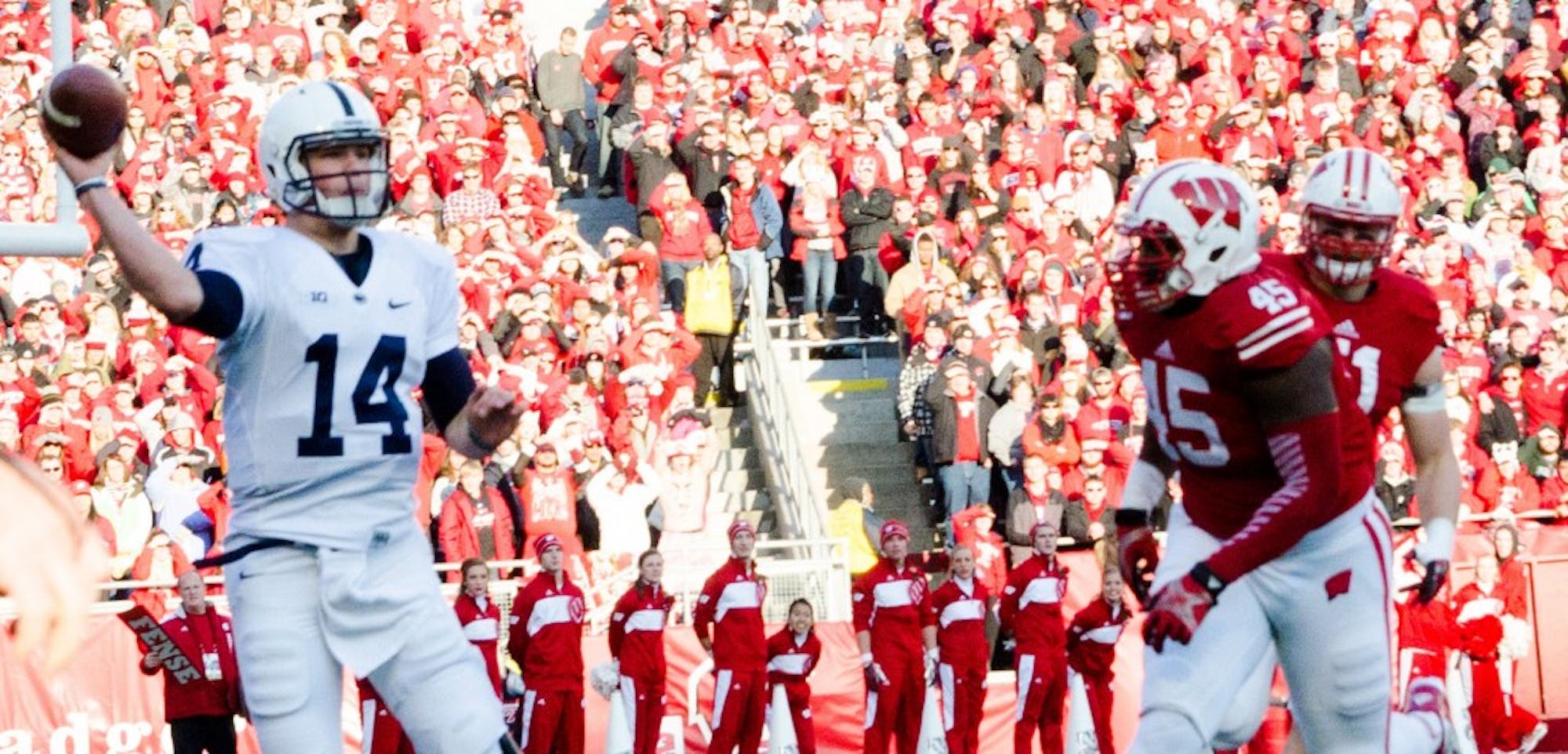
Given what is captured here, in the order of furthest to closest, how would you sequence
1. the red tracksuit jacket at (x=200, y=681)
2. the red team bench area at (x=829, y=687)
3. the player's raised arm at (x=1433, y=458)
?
the red team bench area at (x=829, y=687) → the red tracksuit jacket at (x=200, y=681) → the player's raised arm at (x=1433, y=458)

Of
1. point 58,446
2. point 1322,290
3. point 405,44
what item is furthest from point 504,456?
point 1322,290

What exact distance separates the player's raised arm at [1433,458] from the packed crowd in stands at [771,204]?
8.13 meters

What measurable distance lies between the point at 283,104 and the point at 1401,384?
3203 mm

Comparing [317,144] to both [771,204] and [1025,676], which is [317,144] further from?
[771,204]

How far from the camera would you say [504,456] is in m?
15.0

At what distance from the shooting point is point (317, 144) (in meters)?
5.55

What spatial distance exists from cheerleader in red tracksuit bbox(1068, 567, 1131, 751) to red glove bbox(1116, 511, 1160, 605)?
7.10 meters

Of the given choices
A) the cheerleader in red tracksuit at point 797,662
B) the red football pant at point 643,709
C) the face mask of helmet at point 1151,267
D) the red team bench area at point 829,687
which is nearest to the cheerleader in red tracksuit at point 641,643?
the red football pant at point 643,709

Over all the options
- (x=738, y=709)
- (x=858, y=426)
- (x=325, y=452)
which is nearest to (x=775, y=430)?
(x=858, y=426)

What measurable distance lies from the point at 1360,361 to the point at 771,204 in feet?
36.4

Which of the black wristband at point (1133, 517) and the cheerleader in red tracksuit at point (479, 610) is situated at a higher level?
the black wristband at point (1133, 517)

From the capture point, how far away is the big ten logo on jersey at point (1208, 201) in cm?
620

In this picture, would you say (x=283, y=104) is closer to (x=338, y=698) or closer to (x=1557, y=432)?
(x=338, y=698)

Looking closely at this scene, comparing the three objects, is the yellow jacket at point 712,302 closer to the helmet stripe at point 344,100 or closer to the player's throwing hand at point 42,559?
the helmet stripe at point 344,100
